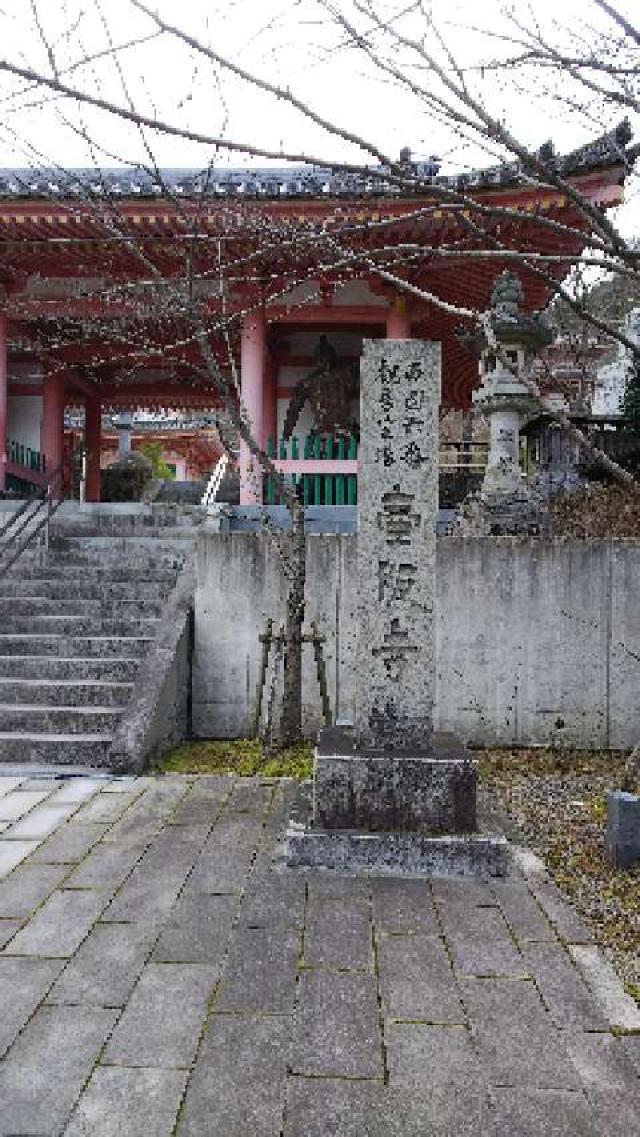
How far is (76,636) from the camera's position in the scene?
25.3 ft

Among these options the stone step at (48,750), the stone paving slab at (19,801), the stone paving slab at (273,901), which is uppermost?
the stone step at (48,750)

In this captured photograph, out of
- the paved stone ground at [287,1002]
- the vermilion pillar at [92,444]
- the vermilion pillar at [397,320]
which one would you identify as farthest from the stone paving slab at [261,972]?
the vermilion pillar at [92,444]

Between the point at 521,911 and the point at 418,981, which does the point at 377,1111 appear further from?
the point at 521,911

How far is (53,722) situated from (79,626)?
1511mm

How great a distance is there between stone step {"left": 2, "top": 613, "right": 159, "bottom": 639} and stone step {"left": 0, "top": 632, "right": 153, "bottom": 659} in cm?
26

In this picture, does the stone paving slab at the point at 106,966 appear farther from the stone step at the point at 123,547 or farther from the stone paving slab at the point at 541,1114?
the stone step at the point at 123,547

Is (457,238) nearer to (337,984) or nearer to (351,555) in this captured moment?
(351,555)

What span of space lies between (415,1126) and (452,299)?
36.5ft

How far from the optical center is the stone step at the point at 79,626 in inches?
308

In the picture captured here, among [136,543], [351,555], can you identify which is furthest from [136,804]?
[136,543]

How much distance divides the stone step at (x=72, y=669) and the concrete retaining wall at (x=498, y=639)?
0.70 m

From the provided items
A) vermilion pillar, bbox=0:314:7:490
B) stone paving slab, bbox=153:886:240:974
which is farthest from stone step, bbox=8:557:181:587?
stone paving slab, bbox=153:886:240:974

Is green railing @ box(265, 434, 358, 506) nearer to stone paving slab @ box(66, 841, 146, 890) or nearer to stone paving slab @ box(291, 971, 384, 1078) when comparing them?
stone paving slab @ box(66, 841, 146, 890)

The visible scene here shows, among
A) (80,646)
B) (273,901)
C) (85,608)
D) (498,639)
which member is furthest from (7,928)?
(498,639)
